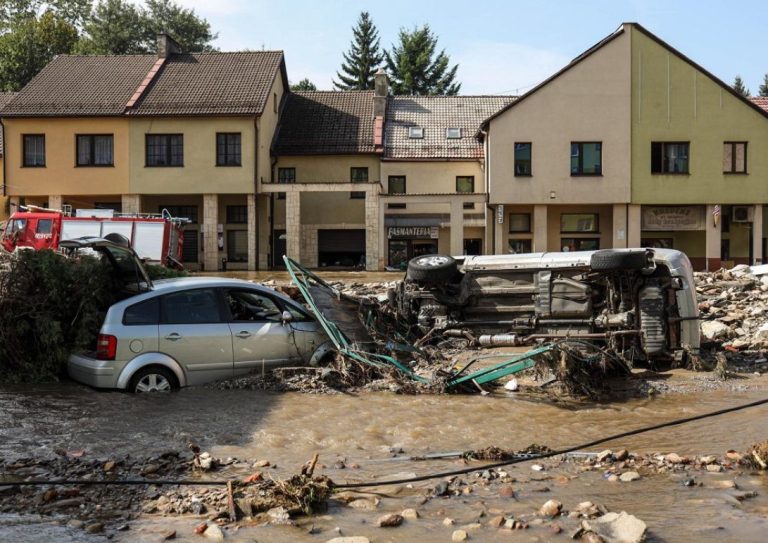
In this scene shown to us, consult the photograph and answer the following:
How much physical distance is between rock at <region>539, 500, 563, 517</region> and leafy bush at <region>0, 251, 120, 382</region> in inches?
292

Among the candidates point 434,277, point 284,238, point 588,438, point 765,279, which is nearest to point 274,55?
point 284,238

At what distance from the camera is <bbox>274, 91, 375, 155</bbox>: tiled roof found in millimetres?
40438

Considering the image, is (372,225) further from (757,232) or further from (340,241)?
(757,232)

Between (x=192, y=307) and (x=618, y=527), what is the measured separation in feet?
21.8

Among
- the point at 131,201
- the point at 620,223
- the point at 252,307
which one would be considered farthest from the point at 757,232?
the point at 252,307

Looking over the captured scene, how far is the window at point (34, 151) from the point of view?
1468 inches

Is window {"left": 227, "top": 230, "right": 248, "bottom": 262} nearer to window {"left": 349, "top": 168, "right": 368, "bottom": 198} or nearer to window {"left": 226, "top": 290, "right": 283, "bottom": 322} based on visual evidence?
window {"left": 349, "top": 168, "right": 368, "bottom": 198}

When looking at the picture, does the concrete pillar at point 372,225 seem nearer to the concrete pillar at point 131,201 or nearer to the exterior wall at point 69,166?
the concrete pillar at point 131,201

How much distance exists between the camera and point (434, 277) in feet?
42.9

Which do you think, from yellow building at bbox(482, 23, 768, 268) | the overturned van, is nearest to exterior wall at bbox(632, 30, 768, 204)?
yellow building at bbox(482, 23, 768, 268)

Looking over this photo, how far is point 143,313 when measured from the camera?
10.1 metres

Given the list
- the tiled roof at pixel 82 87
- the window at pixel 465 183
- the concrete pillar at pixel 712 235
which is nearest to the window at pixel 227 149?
the tiled roof at pixel 82 87

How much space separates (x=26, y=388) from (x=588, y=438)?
289 inches

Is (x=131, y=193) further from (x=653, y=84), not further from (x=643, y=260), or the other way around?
(x=643, y=260)
